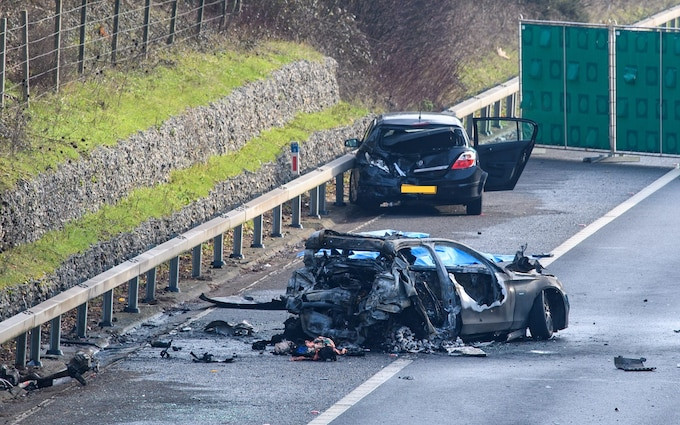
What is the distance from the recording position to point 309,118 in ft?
103

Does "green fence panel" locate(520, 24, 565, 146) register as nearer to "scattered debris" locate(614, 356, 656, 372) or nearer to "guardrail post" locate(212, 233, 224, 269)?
"guardrail post" locate(212, 233, 224, 269)

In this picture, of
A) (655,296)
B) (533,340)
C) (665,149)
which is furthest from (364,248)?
(665,149)

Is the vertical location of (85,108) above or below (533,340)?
above

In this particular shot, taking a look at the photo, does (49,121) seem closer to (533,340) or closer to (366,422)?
(533,340)

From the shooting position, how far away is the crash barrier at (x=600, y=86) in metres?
33.4

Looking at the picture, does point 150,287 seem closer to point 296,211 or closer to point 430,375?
point 430,375

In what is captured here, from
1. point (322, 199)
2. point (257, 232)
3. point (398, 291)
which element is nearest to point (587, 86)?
point (322, 199)

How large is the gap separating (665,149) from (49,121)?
14413mm

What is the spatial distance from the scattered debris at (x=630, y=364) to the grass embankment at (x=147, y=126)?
5.94m

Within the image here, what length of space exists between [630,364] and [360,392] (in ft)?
9.09

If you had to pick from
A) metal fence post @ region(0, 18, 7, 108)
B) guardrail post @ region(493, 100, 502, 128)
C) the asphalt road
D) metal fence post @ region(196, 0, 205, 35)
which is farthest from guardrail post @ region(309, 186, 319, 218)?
guardrail post @ region(493, 100, 502, 128)

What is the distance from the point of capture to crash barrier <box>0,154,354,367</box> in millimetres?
16547

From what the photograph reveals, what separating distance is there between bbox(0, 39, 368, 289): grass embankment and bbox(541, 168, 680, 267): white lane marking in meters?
4.91

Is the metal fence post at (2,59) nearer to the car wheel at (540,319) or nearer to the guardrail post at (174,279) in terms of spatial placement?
the guardrail post at (174,279)
